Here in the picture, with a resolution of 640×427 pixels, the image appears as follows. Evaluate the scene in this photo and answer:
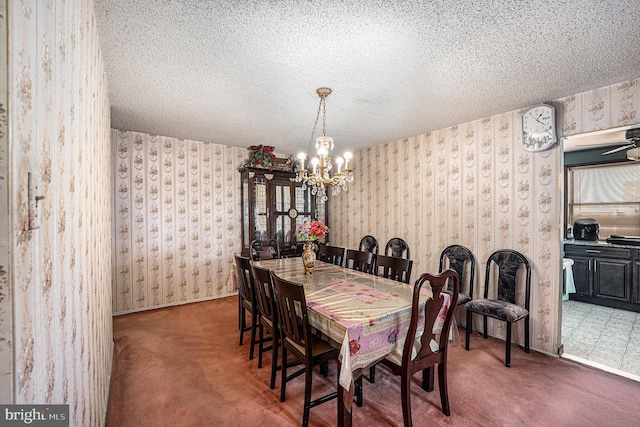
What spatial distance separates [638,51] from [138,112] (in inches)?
175

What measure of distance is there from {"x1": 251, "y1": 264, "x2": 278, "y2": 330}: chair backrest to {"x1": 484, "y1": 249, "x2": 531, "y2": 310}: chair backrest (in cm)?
239

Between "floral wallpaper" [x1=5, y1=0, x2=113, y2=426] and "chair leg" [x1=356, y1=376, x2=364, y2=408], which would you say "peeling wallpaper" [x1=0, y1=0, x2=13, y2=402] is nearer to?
"floral wallpaper" [x1=5, y1=0, x2=113, y2=426]

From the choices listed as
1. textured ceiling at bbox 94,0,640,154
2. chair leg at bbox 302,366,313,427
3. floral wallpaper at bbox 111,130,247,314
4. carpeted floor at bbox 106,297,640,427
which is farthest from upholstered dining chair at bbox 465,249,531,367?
floral wallpaper at bbox 111,130,247,314

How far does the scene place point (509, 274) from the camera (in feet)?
9.64

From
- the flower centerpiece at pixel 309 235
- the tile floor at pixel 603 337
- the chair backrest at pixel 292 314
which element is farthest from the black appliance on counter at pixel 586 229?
the chair backrest at pixel 292 314

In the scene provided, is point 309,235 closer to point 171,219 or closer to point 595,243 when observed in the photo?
point 171,219

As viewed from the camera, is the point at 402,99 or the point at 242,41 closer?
the point at 242,41

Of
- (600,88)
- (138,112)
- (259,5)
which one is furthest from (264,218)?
(600,88)

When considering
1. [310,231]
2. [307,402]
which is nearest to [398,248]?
[310,231]

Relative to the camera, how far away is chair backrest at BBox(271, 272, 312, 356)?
173 cm

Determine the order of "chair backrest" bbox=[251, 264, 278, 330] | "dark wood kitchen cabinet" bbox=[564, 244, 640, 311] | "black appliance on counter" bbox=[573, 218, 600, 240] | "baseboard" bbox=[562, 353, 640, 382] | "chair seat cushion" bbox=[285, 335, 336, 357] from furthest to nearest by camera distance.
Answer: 1. "black appliance on counter" bbox=[573, 218, 600, 240]
2. "dark wood kitchen cabinet" bbox=[564, 244, 640, 311]
3. "baseboard" bbox=[562, 353, 640, 382]
4. "chair backrest" bbox=[251, 264, 278, 330]
5. "chair seat cushion" bbox=[285, 335, 336, 357]

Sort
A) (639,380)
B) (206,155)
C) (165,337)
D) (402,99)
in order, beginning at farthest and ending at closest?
(206,155) → (165,337) → (402,99) → (639,380)

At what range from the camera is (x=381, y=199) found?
4.54m

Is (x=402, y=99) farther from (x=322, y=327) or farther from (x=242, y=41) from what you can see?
(x=322, y=327)
